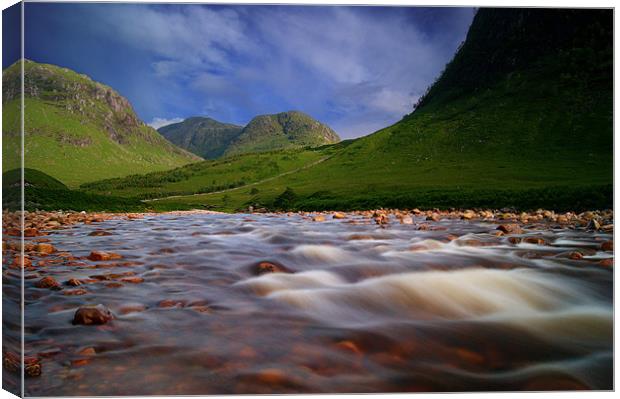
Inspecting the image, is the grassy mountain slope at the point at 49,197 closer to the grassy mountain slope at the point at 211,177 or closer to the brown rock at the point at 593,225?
the grassy mountain slope at the point at 211,177

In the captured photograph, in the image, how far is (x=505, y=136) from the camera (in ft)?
46.8

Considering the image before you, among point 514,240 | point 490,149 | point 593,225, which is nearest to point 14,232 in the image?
point 514,240

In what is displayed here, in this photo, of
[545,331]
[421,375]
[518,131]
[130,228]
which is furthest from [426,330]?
[518,131]

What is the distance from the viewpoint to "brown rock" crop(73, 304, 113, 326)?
2674 millimetres

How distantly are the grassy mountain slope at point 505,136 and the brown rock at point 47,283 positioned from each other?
4833mm

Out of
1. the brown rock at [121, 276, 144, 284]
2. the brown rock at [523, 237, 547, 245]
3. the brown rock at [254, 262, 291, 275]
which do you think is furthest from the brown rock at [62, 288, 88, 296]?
the brown rock at [523, 237, 547, 245]

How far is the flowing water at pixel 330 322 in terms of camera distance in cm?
237

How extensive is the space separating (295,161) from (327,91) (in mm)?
9688

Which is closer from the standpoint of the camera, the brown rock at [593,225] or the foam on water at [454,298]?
the foam on water at [454,298]

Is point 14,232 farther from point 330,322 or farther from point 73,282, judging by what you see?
point 330,322

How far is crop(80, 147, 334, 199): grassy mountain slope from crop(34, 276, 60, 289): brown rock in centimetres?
350

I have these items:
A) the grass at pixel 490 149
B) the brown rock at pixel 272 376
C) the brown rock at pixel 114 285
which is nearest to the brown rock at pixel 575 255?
the grass at pixel 490 149

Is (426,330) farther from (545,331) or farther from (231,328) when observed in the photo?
(231,328)

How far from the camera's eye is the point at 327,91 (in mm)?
4965
